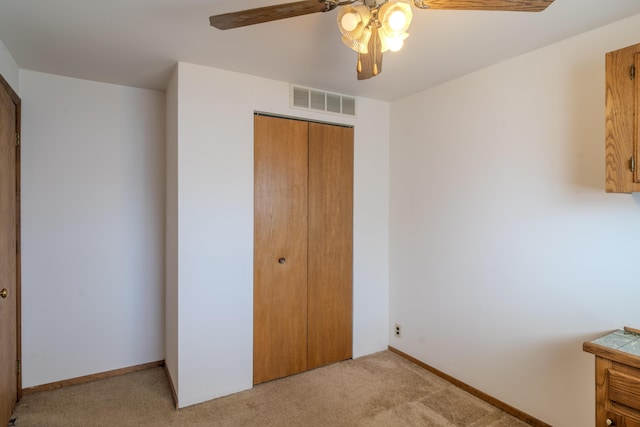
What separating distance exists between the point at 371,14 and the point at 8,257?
8.65ft

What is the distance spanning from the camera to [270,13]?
1.29m

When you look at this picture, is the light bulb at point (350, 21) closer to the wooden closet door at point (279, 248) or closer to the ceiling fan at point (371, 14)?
the ceiling fan at point (371, 14)

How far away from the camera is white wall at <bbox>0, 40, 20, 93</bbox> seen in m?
2.12

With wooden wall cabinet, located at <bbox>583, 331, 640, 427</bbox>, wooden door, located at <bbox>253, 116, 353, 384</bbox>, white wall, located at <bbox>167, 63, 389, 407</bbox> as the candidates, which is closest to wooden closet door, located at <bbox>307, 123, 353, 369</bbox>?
wooden door, located at <bbox>253, 116, 353, 384</bbox>

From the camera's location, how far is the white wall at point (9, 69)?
2.12 metres

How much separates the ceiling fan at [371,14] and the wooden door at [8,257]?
1.81 metres

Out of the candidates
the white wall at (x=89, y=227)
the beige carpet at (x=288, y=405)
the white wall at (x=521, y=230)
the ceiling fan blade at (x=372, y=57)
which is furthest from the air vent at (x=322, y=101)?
the beige carpet at (x=288, y=405)

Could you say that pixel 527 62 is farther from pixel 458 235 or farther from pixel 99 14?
pixel 99 14

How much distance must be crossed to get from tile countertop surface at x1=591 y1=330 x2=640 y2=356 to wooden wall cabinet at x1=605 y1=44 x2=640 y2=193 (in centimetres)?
72

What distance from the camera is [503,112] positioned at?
7.82ft

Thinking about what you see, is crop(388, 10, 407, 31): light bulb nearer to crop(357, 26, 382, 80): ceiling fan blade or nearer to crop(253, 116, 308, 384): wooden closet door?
crop(357, 26, 382, 80): ceiling fan blade

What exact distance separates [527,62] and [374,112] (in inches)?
52.1

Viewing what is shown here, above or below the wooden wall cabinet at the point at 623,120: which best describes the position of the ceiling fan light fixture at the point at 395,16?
above

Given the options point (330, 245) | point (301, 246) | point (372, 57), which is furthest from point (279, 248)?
point (372, 57)
